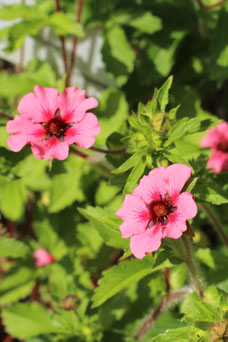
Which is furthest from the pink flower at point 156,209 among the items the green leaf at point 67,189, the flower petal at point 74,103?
the green leaf at point 67,189

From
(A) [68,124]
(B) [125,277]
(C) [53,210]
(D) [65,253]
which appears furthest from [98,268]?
(A) [68,124]

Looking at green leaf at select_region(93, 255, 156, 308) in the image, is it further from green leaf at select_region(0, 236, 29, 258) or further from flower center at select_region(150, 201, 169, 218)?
green leaf at select_region(0, 236, 29, 258)

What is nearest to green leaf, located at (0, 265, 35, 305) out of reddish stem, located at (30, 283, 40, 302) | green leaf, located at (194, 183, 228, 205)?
reddish stem, located at (30, 283, 40, 302)

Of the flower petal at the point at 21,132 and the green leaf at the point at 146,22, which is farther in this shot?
the green leaf at the point at 146,22

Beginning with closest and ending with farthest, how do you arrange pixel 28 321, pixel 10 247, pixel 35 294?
1. pixel 10 247
2. pixel 28 321
3. pixel 35 294

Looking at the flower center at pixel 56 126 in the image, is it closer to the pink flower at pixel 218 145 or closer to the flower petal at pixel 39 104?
the flower petal at pixel 39 104

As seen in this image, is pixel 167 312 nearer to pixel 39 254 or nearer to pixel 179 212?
pixel 39 254

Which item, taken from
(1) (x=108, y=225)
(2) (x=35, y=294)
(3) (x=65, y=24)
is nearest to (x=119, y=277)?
(1) (x=108, y=225)

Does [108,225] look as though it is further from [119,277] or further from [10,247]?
[10,247]
